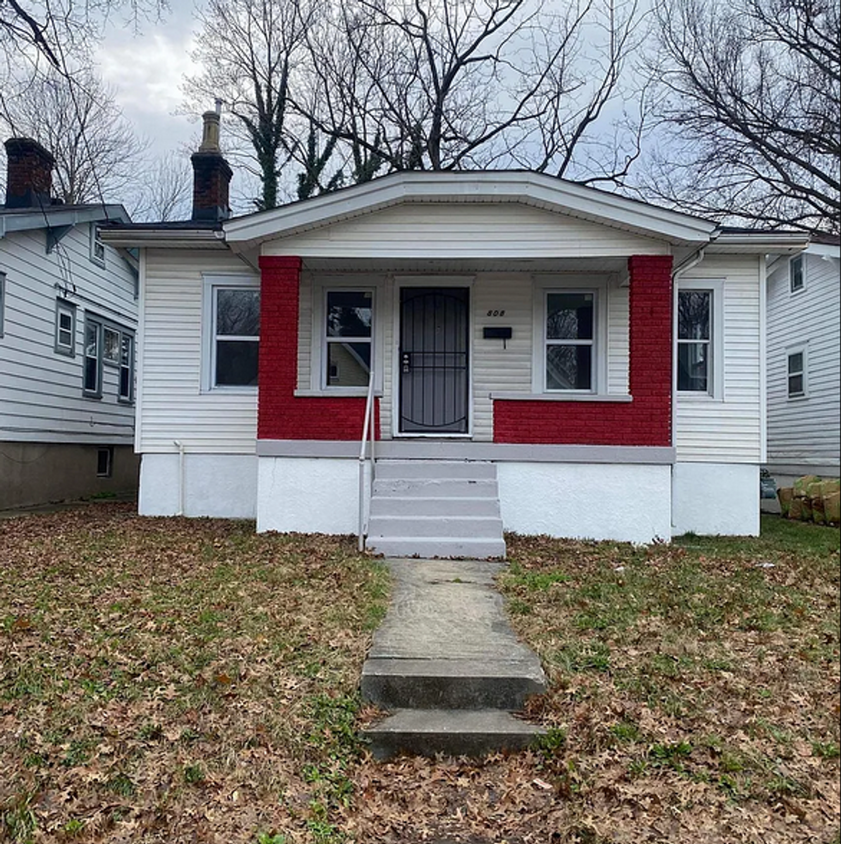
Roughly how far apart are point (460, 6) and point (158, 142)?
30.2 feet

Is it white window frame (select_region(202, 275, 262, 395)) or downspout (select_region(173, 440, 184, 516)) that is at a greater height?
white window frame (select_region(202, 275, 262, 395))

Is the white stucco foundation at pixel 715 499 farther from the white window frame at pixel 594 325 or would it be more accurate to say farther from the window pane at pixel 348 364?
the window pane at pixel 348 364

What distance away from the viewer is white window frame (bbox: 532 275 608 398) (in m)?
9.52

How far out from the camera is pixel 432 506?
7.54m

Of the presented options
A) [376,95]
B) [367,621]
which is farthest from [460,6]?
[367,621]

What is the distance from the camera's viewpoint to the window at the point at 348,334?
388 inches

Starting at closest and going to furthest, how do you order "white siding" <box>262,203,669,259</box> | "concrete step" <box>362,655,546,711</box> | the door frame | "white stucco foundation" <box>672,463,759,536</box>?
"concrete step" <box>362,655,546,711</box>
"white siding" <box>262,203,669,259</box>
"white stucco foundation" <box>672,463,759,536</box>
the door frame

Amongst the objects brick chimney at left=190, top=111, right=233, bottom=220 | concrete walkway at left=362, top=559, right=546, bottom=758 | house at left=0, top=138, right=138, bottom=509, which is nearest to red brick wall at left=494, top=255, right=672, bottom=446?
concrete walkway at left=362, top=559, right=546, bottom=758

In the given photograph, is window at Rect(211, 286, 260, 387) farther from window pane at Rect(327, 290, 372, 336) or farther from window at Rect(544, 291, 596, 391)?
window at Rect(544, 291, 596, 391)

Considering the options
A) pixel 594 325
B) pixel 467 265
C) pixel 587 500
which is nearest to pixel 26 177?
pixel 467 265

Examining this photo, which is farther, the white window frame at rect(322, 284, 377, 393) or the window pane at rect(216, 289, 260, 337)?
the window pane at rect(216, 289, 260, 337)

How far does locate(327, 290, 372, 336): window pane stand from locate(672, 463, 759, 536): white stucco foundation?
180 inches

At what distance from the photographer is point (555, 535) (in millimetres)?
8055

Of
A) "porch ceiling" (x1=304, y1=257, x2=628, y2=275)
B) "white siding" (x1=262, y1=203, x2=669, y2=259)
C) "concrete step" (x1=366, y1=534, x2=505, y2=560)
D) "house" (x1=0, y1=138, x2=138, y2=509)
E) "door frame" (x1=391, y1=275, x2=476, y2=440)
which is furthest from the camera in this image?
"house" (x1=0, y1=138, x2=138, y2=509)
